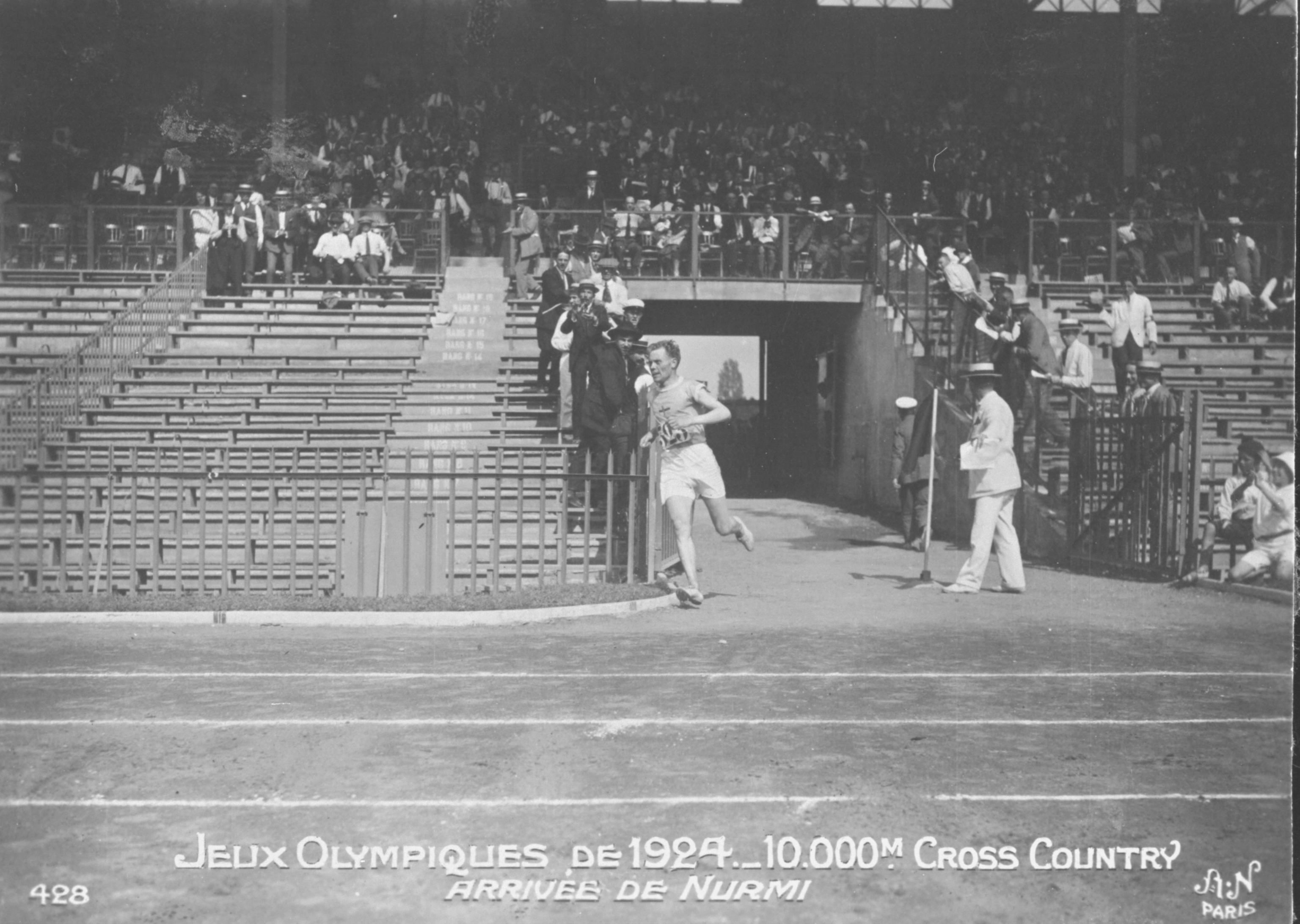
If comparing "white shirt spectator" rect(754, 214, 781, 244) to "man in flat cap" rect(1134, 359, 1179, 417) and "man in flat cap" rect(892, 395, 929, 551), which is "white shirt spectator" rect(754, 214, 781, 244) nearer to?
"man in flat cap" rect(892, 395, 929, 551)

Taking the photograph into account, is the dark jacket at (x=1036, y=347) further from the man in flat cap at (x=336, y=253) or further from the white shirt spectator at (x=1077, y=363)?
the man in flat cap at (x=336, y=253)

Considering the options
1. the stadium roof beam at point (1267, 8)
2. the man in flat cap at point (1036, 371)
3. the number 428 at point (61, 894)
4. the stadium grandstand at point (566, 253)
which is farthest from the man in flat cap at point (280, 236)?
the number 428 at point (61, 894)

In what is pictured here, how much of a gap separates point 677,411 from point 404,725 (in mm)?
5203

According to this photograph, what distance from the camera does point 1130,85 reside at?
778 inches

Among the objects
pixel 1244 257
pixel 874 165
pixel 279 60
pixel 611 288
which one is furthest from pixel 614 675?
pixel 874 165

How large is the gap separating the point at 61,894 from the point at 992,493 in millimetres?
9009

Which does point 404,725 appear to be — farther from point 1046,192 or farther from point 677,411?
point 1046,192

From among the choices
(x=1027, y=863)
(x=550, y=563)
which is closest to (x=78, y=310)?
(x=550, y=563)

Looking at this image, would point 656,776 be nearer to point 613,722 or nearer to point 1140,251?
point 613,722

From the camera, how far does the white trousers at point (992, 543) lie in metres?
11.8

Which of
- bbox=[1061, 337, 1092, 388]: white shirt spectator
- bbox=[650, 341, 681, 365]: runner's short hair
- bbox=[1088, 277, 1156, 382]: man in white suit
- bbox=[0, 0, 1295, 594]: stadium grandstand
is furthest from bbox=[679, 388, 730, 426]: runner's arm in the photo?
bbox=[1088, 277, 1156, 382]: man in white suit

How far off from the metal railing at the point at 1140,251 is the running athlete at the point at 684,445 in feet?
33.7

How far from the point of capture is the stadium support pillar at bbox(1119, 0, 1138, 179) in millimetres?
13430

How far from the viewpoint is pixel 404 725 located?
661 cm
